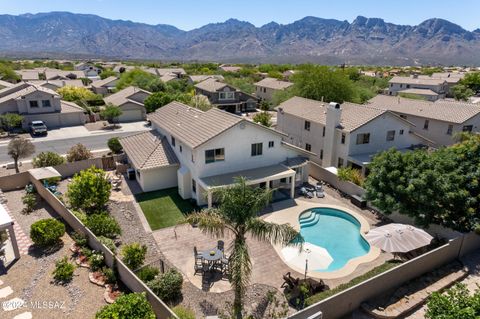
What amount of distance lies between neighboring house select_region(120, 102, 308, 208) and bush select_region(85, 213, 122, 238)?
6509 mm

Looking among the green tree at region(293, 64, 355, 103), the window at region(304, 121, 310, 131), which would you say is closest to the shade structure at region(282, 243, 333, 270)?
the window at region(304, 121, 310, 131)

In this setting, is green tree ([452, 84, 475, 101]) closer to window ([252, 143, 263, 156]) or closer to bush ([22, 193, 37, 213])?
window ([252, 143, 263, 156])

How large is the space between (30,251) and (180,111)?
19542 millimetres

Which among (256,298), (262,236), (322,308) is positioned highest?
(262,236)

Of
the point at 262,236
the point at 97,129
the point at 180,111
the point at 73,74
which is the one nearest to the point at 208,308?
the point at 262,236

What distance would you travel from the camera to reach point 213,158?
82.8 feet

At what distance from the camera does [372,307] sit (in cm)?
1491

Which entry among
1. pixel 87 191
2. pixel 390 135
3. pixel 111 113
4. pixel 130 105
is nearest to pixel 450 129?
pixel 390 135

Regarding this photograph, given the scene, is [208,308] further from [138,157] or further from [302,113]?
[302,113]

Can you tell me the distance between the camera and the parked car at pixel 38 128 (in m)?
45.4

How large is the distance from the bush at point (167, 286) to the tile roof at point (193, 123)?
10.8m

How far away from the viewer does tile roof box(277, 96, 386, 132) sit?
31.1 metres

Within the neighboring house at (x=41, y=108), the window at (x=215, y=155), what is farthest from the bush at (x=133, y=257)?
the neighboring house at (x=41, y=108)

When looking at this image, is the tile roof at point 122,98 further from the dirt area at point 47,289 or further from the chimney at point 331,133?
the dirt area at point 47,289
